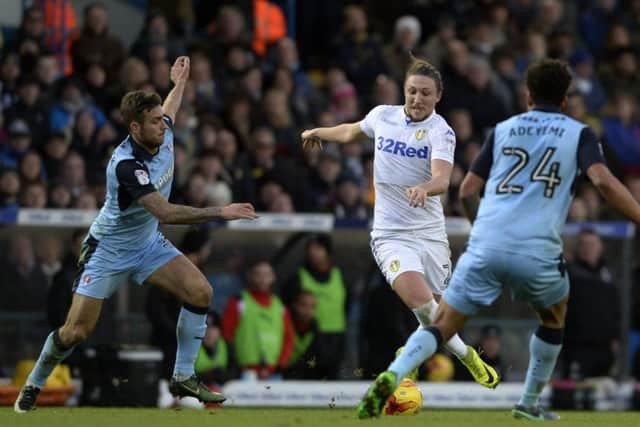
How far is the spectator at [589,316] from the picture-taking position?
1703 centimetres

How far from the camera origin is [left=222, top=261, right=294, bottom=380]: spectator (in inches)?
640

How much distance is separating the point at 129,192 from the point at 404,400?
2540mm

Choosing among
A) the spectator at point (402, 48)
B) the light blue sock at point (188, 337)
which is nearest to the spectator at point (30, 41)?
the spectator at point (402, 48)

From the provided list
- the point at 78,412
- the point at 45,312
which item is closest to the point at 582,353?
the point at 45,312

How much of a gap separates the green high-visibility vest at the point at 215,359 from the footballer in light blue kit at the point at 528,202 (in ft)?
21.2

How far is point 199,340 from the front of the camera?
1192 centimetres

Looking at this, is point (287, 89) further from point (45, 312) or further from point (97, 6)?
point (45, 312)

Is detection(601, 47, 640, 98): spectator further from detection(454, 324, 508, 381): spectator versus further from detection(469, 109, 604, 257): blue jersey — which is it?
detection(469, 109, 604, 257): blue jersey

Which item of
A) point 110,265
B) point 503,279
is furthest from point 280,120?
point 503,279

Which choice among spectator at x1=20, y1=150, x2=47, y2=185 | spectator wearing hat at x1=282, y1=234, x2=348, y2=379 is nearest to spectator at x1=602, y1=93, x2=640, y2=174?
spectator wearing hat at x1=282, y1=234, x2=348, y2=379

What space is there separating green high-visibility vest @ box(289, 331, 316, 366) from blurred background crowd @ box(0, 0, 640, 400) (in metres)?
0.02

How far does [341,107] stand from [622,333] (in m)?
4.68

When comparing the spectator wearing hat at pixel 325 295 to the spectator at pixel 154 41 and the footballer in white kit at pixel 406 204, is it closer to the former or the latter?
the spectator at pixel 154 41

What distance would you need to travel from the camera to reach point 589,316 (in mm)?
17062
